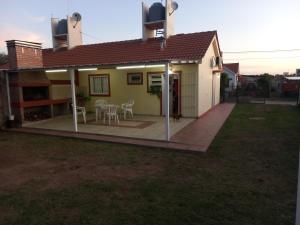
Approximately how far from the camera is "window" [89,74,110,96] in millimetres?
12680

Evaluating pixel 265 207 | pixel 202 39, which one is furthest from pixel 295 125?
pixel 265 207

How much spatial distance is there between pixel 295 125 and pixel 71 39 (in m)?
14.1

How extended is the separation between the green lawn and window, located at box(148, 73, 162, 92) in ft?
17.7

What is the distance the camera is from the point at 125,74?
39.7 ft

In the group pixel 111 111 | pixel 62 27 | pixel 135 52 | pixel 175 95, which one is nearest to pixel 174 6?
pixel 135 52

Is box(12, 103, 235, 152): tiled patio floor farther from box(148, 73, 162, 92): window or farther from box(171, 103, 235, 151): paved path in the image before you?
box(148, 73, 162, 92): window

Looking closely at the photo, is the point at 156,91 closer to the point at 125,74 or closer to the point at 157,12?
the point at 125,74

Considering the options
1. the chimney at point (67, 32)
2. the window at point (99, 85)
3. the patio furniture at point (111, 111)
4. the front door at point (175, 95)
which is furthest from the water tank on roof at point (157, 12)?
the patio furniture at point (111, 111)

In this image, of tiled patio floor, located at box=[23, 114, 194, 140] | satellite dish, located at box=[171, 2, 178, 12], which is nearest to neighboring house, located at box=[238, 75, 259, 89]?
satellite dish, located at box=[171, 2, 178, 12]

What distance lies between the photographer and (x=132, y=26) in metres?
17.4

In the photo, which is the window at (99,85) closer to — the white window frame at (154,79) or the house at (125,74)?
the house at (125,74)

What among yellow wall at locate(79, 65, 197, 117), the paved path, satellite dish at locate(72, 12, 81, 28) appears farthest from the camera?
satellite dish at locate(72, 12, 81, 28)

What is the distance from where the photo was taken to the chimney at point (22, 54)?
9.66 m

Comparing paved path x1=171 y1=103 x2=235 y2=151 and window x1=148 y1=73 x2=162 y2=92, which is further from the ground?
window x1=148 y1=73 x2=162 y2=92
